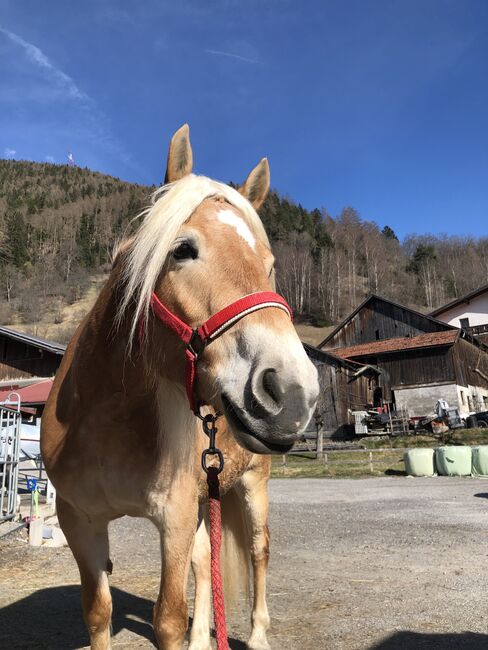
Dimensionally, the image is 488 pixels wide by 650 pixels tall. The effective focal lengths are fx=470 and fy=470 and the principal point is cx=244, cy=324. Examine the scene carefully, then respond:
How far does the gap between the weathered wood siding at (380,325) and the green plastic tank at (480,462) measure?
25.7 metres

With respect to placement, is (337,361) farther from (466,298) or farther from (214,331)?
(214,331)

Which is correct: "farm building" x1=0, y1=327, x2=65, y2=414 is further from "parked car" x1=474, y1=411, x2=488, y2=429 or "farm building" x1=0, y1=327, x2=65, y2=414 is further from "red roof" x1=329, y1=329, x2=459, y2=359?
"red roof" x1=329, y1=329, x2=459, y2=359

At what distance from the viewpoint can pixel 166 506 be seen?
215 cm

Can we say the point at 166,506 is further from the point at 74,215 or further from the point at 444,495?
the point at 74,215

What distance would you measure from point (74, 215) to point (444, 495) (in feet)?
184

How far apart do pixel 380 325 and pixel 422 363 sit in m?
8.00

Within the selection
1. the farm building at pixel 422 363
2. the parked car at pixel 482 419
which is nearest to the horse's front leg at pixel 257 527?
the parked car at pixel 482 419

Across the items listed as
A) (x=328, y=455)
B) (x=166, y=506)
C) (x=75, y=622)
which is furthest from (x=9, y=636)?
(x=328, y=455)

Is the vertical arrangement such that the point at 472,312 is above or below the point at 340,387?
above

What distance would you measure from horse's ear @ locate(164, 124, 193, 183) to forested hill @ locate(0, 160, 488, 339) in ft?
168

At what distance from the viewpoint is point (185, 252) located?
1.82 meters

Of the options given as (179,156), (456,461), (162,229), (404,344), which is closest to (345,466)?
(456,461)

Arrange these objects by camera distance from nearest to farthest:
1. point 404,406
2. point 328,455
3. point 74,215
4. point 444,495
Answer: point 444,495, point 328,455, point 404,406, point 74,215

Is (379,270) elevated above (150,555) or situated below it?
above
